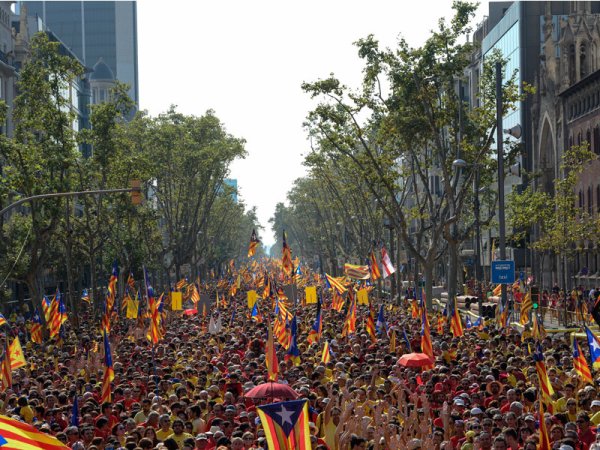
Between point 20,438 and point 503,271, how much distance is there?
21.4 metres

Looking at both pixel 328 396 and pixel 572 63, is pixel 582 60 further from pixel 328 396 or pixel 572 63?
pixel 328 396

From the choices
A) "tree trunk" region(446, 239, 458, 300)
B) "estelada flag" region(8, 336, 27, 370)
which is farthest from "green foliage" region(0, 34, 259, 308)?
"estelada flag" region(8, 336, 27, 370)

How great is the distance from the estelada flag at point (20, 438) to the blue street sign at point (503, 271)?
68.8 ft

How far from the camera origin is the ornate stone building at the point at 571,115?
5797cm

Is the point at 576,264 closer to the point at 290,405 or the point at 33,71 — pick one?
the point at 33,71

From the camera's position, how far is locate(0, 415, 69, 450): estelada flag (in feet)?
27.3

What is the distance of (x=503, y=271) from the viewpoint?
28.7 meters

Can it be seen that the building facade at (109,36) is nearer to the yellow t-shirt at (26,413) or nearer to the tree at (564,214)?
the tree at (564,214)

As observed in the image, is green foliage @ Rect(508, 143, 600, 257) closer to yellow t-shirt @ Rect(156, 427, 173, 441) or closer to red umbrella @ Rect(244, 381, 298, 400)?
red umbrella @ Rect(244, 381, 298, 400)

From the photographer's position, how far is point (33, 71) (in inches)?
1610

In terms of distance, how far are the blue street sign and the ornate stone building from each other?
27.3 meters

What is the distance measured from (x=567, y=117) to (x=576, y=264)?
7.91 m

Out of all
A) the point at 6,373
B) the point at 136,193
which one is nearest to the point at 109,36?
the point at 136,193

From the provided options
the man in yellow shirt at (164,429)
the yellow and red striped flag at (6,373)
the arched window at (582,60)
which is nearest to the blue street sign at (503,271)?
the yellow and red striped flag at (6,373)
